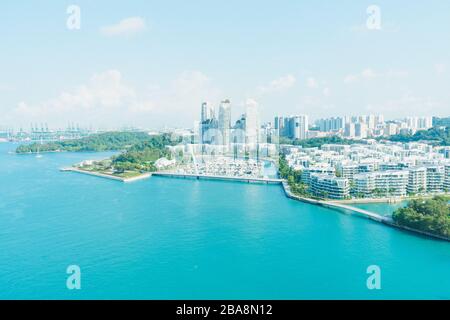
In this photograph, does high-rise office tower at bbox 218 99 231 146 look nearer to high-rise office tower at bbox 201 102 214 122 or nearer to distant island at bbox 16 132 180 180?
high-rise office tower at bbox 201 102 214 122

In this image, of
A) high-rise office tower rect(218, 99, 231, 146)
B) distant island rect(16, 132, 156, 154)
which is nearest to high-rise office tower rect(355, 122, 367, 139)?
high-rise office tower rect(218, 99, 231, 146)

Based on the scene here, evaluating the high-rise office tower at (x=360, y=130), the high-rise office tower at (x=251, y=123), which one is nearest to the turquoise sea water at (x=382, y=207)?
the high-rise office tower at (x=251, y=123)

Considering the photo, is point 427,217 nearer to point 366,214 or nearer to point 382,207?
point 366,214

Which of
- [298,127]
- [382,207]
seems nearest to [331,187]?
[382,207]

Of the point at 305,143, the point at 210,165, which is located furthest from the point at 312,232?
the point at 305,143

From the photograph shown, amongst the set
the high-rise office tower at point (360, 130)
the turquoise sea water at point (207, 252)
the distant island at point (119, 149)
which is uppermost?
the high-rise office tower at point (360, 130)

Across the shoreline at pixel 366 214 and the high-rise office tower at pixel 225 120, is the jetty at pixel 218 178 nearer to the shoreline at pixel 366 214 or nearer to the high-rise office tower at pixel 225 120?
the shoreline at pixel 366 214

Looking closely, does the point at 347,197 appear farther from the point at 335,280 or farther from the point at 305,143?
the point at 305,143
